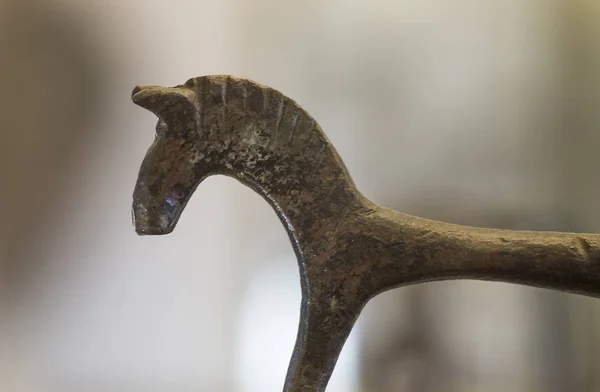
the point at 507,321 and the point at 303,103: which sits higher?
the point at 303,103

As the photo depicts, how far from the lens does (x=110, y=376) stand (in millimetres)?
622

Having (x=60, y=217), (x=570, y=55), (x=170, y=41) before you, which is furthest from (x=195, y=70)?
(x=570, y=55)

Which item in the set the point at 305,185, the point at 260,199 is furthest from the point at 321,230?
the point at 260,199

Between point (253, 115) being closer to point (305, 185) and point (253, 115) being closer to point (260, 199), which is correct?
point (305, 185)

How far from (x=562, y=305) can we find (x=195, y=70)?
531mm

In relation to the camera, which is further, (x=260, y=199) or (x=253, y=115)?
(x=260, y=199)

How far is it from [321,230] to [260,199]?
0.25 m

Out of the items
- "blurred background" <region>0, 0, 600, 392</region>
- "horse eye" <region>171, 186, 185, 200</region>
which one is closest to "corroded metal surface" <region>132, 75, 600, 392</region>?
"horse eye" <region>171, 186, 185, 200</region>

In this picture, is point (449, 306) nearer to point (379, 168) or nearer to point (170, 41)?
point (379, 168)

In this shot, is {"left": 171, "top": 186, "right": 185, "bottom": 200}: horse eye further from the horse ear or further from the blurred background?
the blurred background

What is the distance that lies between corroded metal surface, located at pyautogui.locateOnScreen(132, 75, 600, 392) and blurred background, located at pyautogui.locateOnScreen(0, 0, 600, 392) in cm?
24

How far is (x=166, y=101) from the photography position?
14.3 inches

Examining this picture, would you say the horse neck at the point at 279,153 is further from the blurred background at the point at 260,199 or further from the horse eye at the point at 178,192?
the blurred background at the point at 260,199

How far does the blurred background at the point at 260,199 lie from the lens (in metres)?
0.62
